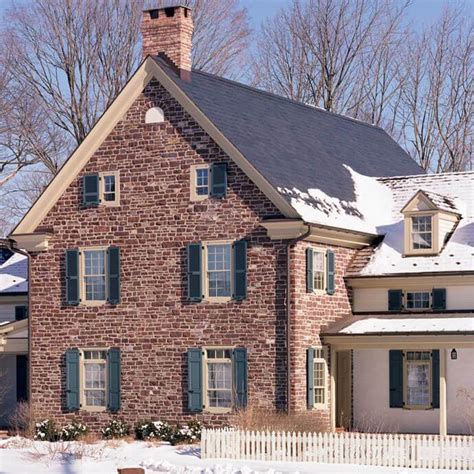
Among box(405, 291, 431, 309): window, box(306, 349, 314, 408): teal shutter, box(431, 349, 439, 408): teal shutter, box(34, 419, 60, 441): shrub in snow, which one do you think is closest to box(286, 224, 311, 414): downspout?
box(306, 349, 314, 408): teal shutter

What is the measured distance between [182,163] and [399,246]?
672 cm

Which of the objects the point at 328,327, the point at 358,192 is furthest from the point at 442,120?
the point at 328,327

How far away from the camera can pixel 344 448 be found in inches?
1313

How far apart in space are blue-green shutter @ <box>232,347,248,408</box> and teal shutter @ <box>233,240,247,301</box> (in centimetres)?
149

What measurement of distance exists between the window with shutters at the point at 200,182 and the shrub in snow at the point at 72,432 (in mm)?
7014

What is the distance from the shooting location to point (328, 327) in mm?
40938

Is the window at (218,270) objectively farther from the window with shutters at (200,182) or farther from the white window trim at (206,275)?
the window with shutters at (200,182)

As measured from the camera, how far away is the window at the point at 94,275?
137 ft

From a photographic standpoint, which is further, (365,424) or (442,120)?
(442,120)

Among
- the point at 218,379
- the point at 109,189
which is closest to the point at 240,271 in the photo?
the point at 218,379

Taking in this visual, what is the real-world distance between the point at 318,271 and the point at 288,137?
5.27 m

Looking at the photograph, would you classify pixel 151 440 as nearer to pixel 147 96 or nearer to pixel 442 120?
pixel 147 96

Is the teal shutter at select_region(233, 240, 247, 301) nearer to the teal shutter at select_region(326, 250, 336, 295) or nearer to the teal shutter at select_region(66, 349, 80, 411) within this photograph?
the teal shutter at select_region(326, 250, 336, 295)

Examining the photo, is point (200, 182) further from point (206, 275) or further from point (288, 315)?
point (288, 315)
